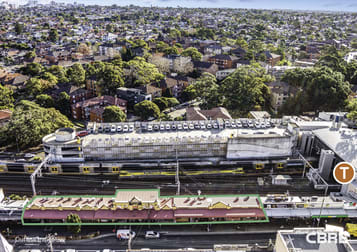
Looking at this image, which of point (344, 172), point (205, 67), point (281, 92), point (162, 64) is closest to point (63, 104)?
point (162, 64)

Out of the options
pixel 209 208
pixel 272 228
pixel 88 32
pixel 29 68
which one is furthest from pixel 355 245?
pixel 88 32

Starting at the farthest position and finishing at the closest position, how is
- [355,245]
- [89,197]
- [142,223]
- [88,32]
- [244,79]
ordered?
[88,32] < [244,79] < [89,197] < [142,223] < [355,245]

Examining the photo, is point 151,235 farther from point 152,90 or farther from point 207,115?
point 152,90

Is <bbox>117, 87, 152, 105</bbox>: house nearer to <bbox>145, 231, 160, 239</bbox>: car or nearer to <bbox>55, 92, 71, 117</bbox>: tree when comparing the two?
<bbox>55, 92, 71, 117</bbox>: tree

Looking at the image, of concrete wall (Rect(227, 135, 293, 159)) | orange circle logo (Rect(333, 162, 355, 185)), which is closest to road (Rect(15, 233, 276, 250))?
orange circle logo (Rect(333, 162, 355, 185))

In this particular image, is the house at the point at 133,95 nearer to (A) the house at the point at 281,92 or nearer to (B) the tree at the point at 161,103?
(B) the tree at the point at 161,103

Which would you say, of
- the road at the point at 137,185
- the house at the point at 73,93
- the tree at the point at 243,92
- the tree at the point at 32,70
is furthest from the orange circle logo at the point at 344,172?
the tree at the point at 32,70

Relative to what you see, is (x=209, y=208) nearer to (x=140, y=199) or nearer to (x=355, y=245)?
(x=140, y=199)
